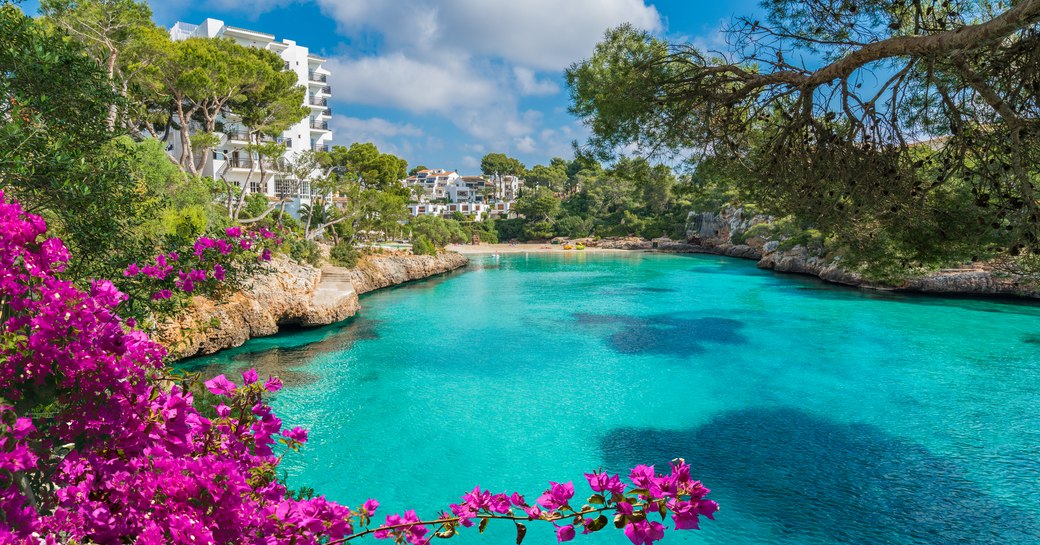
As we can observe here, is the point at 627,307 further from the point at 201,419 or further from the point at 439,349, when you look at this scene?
the point at 201,419

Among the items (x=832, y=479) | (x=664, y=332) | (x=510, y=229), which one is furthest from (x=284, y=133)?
(x=832, y=479)

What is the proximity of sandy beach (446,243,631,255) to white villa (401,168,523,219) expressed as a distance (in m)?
15.5

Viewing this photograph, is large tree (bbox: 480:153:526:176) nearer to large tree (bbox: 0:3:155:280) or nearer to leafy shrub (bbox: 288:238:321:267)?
leafy shrub (bbox: 288:238:321:267)

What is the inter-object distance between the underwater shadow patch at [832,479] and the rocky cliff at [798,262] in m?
3.22

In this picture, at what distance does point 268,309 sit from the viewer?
17734 millimetres

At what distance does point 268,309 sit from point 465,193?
74.9 metres

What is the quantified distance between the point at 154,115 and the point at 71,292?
2438cm

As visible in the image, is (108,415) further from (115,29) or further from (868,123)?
(115,29)

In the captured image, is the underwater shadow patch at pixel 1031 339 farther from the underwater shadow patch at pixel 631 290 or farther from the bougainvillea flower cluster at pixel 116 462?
the bougainvillea flower cluster at pixel 116 462

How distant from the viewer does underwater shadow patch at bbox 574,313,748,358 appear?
17.7 meters

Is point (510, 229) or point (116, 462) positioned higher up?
point (510, 229)

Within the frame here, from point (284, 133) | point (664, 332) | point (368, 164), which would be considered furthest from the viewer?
point (284, 133)

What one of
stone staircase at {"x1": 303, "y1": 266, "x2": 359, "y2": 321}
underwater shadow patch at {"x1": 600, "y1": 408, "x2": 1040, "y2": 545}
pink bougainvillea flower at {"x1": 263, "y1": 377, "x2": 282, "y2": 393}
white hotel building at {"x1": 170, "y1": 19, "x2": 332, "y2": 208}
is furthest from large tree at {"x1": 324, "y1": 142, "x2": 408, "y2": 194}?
pink bougainvillea flower at {"x1": 263, "y1": 377, "x2": 282, "y2": 393}

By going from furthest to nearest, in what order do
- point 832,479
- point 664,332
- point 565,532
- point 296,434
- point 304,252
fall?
1. point 304,252
2. point 664,332
3. point 832,479
4. point 296,434
5. point 565,532
